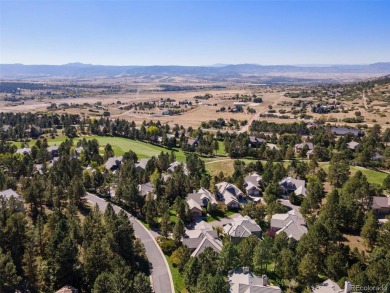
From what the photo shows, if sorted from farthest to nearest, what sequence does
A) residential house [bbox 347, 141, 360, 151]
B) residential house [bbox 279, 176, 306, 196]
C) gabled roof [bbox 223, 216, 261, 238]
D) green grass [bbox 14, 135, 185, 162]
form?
green grass [bbox 14, 135, 185, 162]
residential house [bbox 347, 141, 360, 151]
residential house [bbox 279, 176, 306, 196]
gabled roof [bbox 223, 216, 261, 238]

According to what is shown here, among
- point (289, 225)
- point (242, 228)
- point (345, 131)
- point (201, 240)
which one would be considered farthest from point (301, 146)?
point (201, 240)

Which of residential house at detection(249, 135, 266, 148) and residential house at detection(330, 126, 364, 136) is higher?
residential house at detection(330, 126, 364, 136)

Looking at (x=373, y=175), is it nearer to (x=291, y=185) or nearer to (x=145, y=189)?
(x=291, y=185)

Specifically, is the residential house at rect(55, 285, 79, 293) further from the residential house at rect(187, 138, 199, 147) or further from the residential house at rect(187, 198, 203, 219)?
the residential house at rect(187, 138, 199, 147)

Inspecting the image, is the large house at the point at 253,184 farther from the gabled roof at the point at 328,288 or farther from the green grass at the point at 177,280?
the gabled roof at the point at 328,288

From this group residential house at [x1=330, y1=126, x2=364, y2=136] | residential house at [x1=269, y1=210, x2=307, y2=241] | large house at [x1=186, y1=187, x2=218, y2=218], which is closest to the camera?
residential house at [x1=269, y1=210, x2=307, y2=241]

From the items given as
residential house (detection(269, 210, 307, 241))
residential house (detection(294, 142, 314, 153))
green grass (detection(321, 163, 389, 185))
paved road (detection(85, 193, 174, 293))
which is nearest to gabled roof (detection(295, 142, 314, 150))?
residential house (detection(294, 142, 314, 153))
